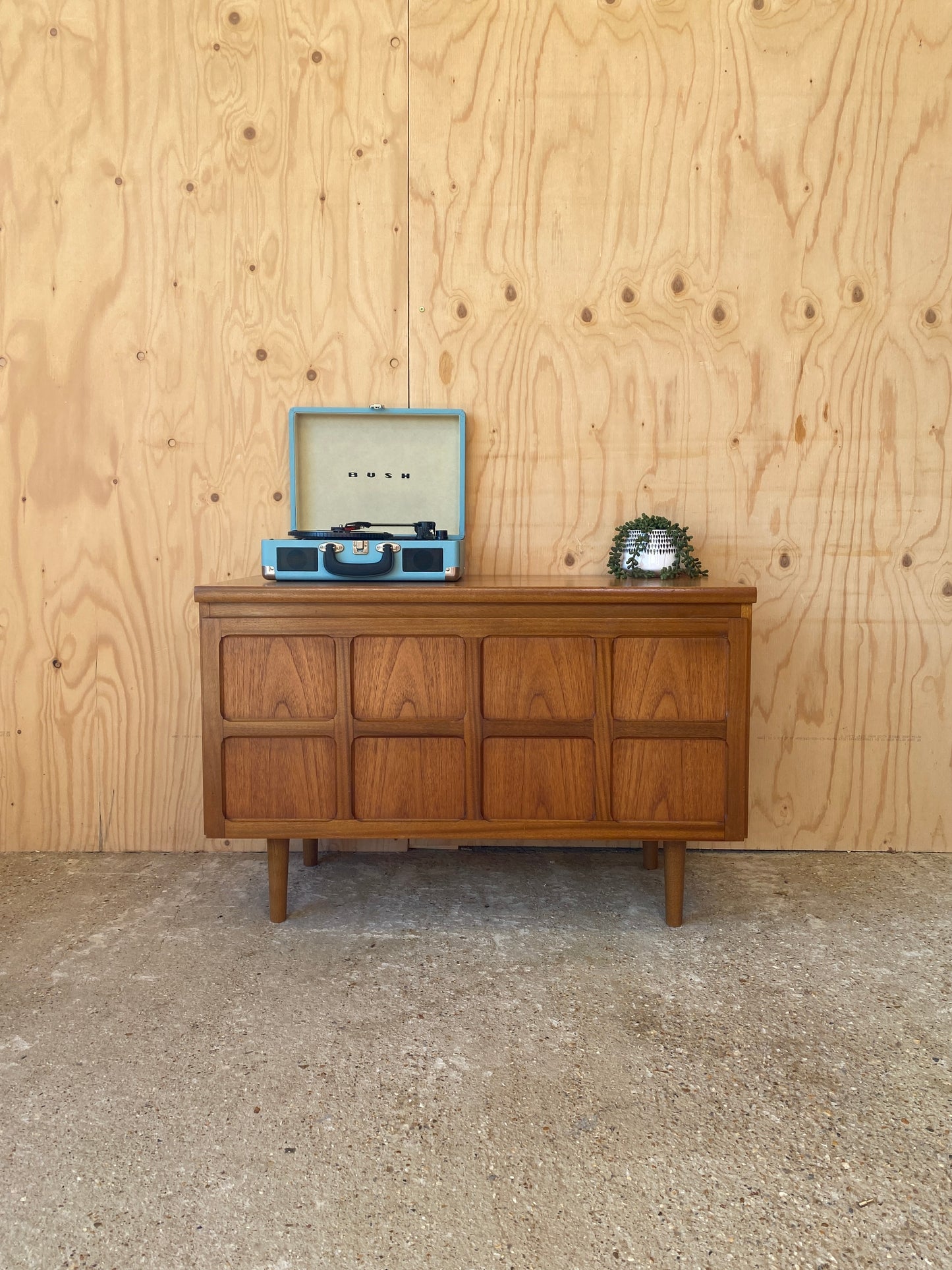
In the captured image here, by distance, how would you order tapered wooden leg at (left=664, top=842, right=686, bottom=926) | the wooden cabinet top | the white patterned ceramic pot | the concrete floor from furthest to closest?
1. the white patterned ceramic pot
2. tapered wooden leg at (left=664, top=842, right=686, bottom=926)
3. the wooden cabinet top
4. the concrete floor

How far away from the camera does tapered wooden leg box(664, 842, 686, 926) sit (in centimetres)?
182

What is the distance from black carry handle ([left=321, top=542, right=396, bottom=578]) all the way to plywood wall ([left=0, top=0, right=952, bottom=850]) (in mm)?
536

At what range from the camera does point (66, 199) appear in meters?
2.18

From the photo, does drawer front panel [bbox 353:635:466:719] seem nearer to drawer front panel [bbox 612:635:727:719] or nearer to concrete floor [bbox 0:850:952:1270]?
drawer front panel [bbox 612:635:727:719]

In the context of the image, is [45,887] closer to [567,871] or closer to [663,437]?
[567,871]

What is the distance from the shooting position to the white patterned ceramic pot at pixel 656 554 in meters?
2.03

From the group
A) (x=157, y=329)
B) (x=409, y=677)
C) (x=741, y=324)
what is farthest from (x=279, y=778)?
(x=741, y=324)

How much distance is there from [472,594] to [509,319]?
0.94 meters

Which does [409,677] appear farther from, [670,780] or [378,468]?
[378,468]

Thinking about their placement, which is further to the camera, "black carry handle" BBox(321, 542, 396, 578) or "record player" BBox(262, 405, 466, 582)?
"record player" BBox(262, 405, 466, 582)

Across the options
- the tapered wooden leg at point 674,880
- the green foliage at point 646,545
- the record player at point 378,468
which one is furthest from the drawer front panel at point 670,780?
the record player at point 378,468

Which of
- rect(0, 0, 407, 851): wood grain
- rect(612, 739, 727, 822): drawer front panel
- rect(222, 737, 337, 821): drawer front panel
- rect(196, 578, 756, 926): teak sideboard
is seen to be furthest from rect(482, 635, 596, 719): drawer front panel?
rect(0, 0, 407, 851): wood grain

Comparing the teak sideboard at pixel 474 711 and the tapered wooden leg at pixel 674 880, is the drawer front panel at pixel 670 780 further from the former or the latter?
the tapered wooden leg at pixel 674 880

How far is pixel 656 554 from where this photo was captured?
6.68 feet
